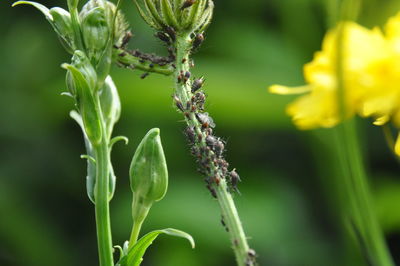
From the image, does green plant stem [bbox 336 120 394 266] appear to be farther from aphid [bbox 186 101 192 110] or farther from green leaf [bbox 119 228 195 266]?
green leaf [bbox 119 228 195 266]

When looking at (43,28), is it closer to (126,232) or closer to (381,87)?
(126,232)

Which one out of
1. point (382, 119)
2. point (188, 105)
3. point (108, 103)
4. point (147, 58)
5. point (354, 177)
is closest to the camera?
point (354, 177)

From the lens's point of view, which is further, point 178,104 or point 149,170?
point 149,170

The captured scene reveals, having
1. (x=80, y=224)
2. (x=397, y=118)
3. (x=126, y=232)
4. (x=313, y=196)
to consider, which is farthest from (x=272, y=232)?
(x=397, y=118)

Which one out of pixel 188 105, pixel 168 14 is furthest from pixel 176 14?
pixel 188 105

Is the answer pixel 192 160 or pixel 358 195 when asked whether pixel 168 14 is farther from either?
pixel 192 160

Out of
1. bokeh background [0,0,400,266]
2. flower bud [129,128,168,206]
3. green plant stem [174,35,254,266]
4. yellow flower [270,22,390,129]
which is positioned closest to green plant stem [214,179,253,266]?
green plant stem [174,35,254,266]

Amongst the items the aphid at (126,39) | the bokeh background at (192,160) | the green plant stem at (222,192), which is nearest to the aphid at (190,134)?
the green plant stem at (222,192)
